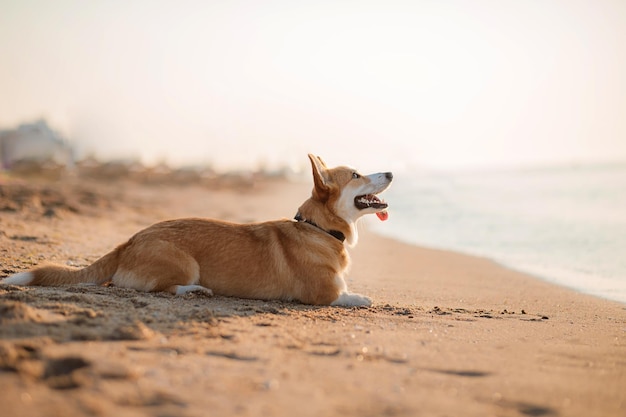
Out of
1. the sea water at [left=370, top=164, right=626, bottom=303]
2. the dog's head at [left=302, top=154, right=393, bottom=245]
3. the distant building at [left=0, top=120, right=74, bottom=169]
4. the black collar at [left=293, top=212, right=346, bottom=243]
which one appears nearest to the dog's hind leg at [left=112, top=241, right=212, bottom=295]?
the black collar at [left=293, top=212, right=346, bottom=243]

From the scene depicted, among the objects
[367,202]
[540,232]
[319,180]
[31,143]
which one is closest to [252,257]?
[319,180]

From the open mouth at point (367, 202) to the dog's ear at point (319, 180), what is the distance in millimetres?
337

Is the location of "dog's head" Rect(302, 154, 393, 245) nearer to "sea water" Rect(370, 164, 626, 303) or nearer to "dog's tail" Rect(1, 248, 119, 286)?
"dog's tail" Rect(1, 248, 119, 286)

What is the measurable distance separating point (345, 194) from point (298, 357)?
8.85 ft

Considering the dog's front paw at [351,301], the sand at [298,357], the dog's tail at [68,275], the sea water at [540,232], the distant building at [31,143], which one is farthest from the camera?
the distant building at [31,143]

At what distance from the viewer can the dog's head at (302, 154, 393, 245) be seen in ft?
19.2

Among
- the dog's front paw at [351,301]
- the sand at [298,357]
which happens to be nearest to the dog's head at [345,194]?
the dog's front paw at [351,301]

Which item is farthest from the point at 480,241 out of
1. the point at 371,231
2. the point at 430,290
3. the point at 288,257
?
the point at 288,257

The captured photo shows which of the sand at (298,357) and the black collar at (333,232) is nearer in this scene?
the sand at (298,357)

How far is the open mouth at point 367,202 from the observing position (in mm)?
5992

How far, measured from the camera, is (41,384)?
2697mm

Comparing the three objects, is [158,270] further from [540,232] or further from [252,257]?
[540,232]

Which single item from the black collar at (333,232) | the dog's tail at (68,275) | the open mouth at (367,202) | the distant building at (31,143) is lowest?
the dog's tail at (68,275)

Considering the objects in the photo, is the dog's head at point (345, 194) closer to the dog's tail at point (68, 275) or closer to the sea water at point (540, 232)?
the dog's tail at point (68, 275)
